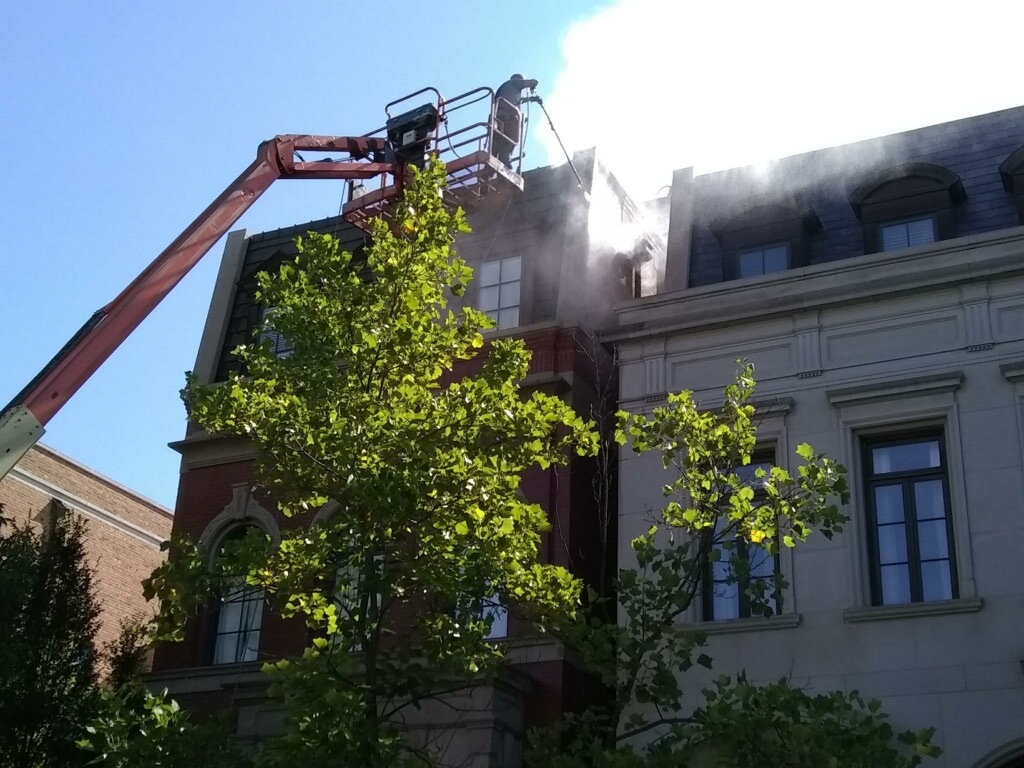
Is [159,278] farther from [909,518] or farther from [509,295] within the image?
[909,518]

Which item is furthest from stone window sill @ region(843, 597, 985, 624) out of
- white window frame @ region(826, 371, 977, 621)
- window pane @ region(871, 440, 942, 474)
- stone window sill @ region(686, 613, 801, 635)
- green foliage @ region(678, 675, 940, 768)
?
green foliage @ region(678, 675, 940, 768)

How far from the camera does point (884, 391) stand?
16219 mm

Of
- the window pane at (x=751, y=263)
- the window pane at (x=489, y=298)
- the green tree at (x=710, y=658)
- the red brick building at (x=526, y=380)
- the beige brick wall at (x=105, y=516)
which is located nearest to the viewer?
the green tree at (x=710, y=658)

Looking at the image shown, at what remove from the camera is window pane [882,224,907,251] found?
17.9 metres

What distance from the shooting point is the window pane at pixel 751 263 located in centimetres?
1866

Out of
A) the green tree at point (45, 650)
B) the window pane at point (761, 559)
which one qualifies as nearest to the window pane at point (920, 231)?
the window pane at point (761, 559)

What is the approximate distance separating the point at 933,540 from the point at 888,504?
709 mm

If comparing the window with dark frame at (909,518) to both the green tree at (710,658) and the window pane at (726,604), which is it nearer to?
the window pane at (726,604)

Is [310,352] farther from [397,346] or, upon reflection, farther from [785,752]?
[785,752]

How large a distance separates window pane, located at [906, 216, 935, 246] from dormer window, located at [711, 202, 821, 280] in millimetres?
1308

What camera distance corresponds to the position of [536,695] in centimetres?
1608

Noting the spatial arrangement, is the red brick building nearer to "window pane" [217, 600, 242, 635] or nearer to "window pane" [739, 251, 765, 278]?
"window pane" [217, 600, 242, 635]

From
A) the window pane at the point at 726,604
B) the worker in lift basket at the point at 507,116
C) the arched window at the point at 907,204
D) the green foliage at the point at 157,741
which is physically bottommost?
the green foliage at the point at 157,741

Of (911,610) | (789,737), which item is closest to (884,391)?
(911,610)
